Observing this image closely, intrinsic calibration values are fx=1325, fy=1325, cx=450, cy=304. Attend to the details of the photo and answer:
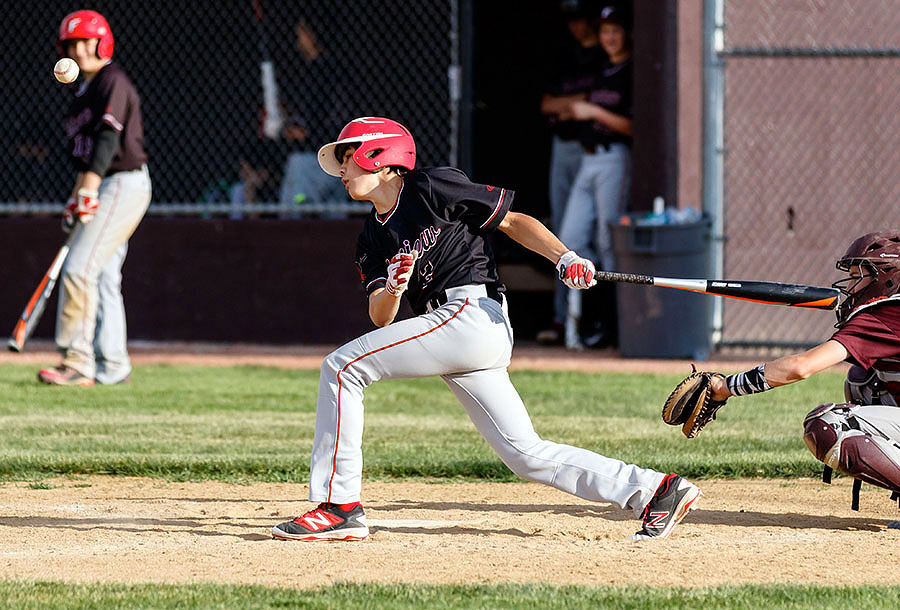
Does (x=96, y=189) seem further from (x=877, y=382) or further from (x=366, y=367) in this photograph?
(x=877, y=382)

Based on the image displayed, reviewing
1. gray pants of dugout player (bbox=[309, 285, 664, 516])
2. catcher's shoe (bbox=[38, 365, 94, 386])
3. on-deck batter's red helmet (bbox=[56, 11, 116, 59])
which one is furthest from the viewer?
Answer: catcher's shoe (bbox=[38, 365, 94, 386])

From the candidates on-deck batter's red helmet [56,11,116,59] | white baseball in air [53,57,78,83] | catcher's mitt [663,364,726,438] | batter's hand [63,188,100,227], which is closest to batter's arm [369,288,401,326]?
catcher's mitt [663,364,726,438]

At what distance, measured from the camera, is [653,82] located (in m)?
10.6

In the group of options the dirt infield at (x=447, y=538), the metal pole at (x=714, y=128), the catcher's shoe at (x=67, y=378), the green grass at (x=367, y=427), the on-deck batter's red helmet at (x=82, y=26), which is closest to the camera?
the dirt infield at (x=447, y=538)

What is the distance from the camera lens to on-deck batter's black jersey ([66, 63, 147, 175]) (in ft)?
27.5

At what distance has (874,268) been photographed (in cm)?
464

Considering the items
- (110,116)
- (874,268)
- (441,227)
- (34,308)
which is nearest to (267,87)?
(110,116)

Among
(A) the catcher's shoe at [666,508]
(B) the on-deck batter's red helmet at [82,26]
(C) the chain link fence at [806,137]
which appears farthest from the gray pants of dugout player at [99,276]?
(A) the catcher's shoe at [666,508]

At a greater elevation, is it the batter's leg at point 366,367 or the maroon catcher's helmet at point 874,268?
the maroon catcher's helmet at point 874,268

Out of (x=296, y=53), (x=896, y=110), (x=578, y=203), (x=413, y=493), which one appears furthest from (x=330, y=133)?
(x=413, y=493)

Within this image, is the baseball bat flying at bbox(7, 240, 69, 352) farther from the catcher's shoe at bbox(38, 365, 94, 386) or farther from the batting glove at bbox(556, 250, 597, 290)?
the batting glove at bbox(556, 250, 597, 290)

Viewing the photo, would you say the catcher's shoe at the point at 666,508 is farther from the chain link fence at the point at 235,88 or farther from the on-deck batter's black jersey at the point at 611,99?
the chain link fence at the point at 235,88

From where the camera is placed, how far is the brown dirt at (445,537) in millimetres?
4023

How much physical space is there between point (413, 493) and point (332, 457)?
4.13 ft
